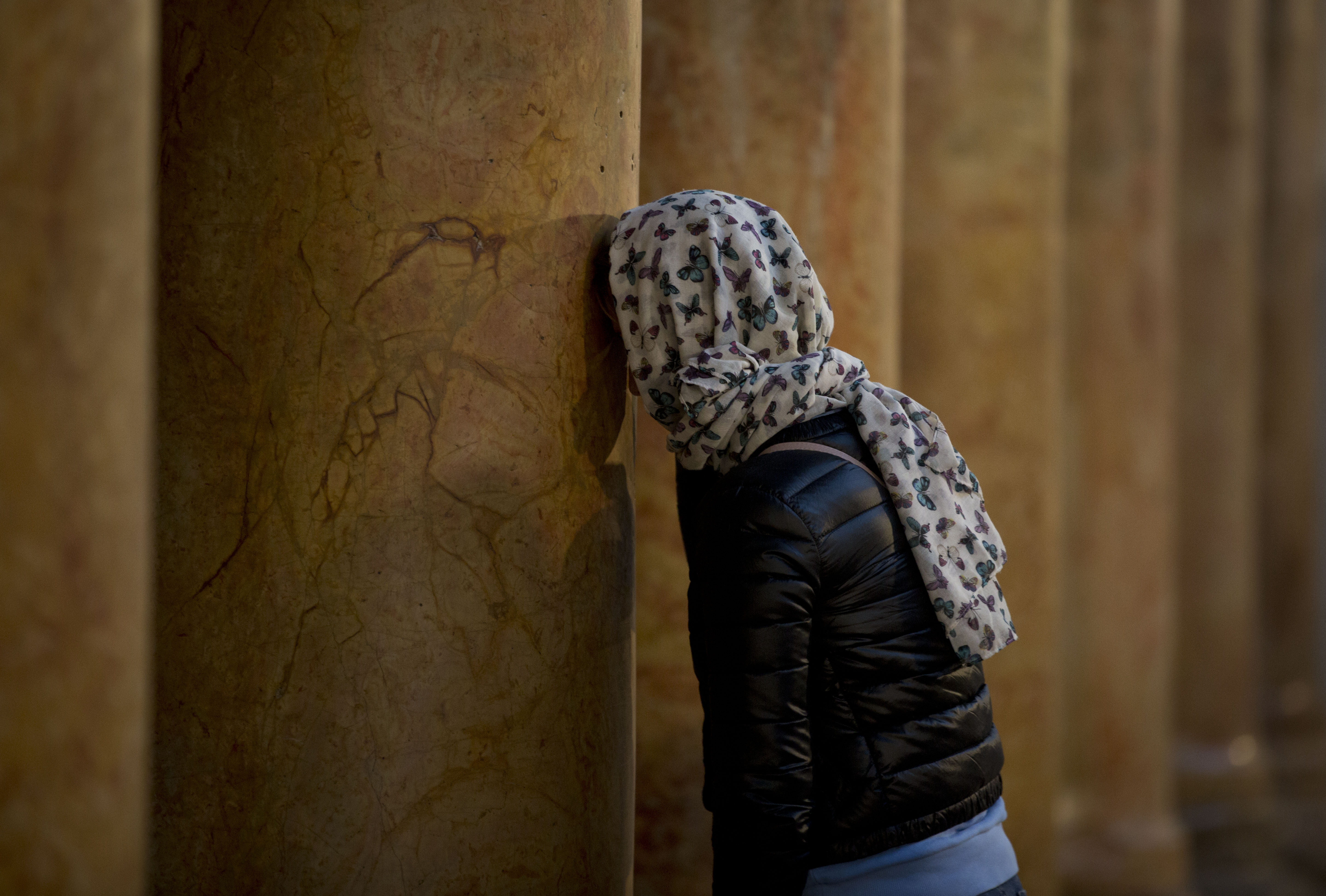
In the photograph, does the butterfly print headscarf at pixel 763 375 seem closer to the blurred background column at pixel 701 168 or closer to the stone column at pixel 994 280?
the blurred background column at pixel 701 168

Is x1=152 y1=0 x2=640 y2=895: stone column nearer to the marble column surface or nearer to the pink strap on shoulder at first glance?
the pink strap on shoulder

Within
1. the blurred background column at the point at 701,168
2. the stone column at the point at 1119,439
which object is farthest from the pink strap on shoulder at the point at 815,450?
the stone column at the point at 1119,439

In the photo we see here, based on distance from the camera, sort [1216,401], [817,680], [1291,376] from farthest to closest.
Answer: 1. [1291,376]
2. [1216,401]
3. [817,680]

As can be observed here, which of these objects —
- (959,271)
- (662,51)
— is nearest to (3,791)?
(662,51)

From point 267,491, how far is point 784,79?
2.50 m

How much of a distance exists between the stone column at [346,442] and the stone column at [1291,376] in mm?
10115

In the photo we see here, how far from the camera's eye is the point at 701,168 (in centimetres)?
400

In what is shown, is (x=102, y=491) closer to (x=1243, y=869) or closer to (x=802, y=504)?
(x=802, y=504)

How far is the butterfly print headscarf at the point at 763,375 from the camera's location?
2.15m

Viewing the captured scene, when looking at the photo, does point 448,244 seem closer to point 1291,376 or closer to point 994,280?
point 994,280

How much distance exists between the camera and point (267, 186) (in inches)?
84.0

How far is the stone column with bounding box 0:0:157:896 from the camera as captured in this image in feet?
3.84

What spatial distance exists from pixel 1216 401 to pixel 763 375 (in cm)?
818

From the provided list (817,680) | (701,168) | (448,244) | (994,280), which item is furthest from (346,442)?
(994,280)
